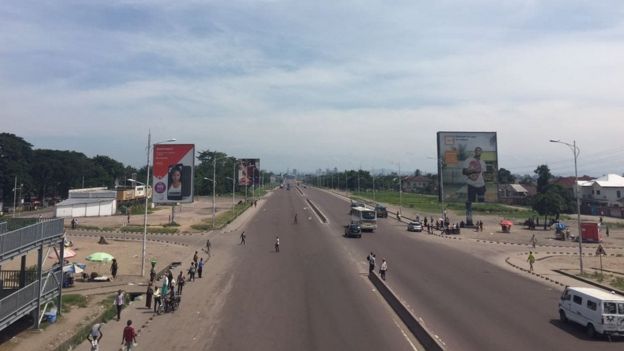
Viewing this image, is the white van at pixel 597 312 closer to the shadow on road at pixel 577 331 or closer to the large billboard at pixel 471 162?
the shadow on road at pixel 577 331

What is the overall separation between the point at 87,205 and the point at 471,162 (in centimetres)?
6642

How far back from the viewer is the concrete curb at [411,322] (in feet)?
57.2

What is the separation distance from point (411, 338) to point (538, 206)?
64452 mm

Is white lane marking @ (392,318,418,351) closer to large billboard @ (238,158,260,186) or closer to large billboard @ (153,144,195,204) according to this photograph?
large billboard @ (153,144,195,204)

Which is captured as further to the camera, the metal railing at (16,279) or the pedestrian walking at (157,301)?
the metal railing at (16,279)

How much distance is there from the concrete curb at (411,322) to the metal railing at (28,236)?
17649mm

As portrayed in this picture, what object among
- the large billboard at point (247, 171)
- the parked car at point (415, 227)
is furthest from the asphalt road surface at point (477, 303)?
the large billboard at point (247, 171)

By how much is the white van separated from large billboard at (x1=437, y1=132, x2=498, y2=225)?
4742 cm

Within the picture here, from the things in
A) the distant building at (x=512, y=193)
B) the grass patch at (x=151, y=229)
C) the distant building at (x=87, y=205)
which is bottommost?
the grass patch at (x=151, y=229)

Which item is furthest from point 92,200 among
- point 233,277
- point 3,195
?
point 233,277

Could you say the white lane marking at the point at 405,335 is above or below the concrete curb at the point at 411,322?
below

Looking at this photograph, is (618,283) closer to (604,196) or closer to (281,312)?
(281,312)

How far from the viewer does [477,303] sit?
1003 inches

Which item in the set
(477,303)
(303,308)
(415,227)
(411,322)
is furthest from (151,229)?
(411,322)
